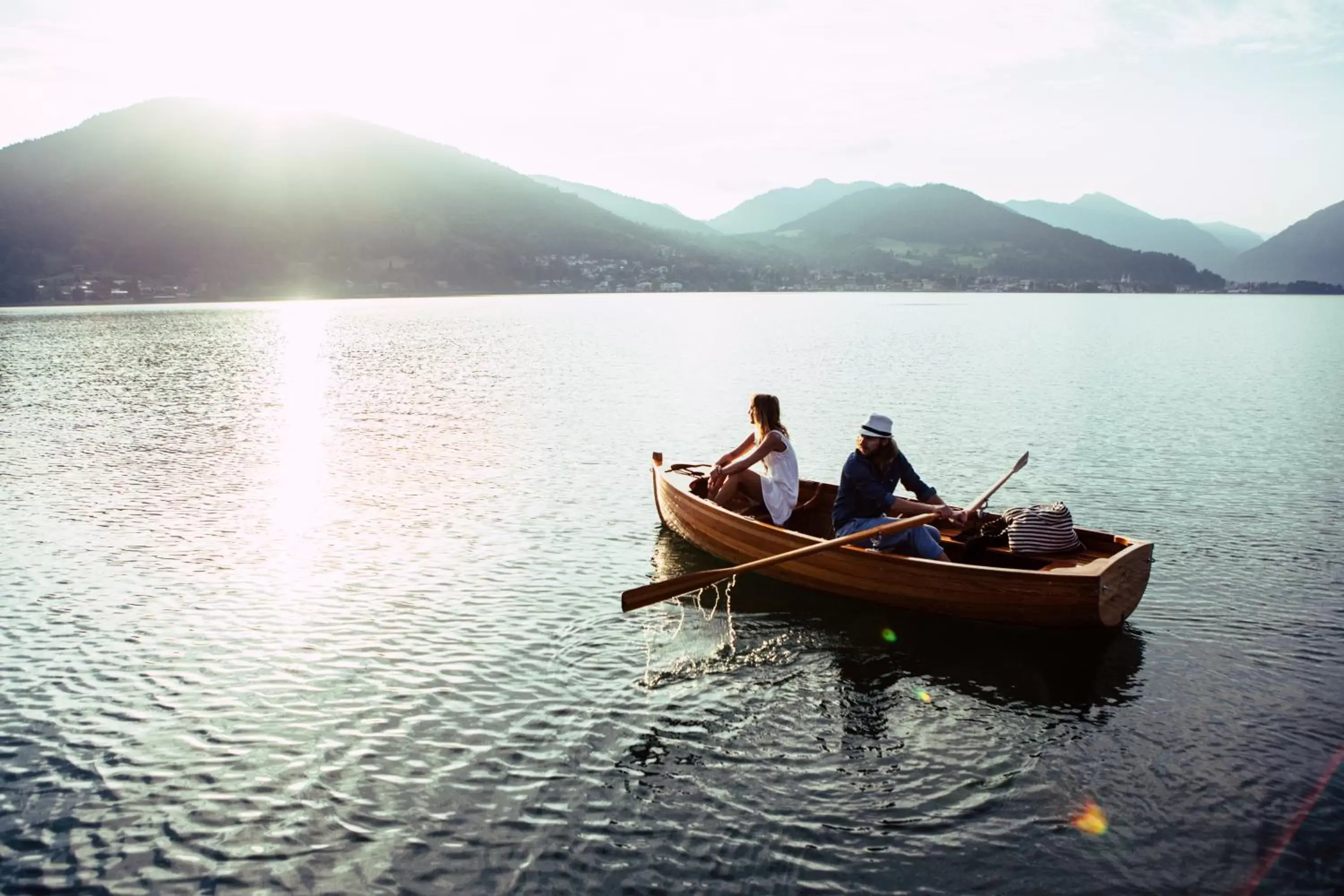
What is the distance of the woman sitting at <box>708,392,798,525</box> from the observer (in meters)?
15.4

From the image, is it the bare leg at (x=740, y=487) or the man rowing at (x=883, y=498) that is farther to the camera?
the bare leg at (x=740, y=487)

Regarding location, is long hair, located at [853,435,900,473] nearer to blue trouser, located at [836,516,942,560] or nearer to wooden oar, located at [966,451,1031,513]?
blue trouser, located at [836,516,942,560]

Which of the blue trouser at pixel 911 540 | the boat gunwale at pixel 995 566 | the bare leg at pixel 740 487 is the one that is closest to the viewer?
the boat gunwale at pixel 995 566

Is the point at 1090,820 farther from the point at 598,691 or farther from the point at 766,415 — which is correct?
the point at 766,415

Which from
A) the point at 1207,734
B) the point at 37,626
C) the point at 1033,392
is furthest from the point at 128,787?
the point at 1033,392

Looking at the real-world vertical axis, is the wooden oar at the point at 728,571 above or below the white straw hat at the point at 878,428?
below

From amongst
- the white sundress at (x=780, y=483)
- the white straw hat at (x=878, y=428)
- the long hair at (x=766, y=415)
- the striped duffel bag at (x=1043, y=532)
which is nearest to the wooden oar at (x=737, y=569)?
A: the striped duffel bag at (x=1043, y=532)

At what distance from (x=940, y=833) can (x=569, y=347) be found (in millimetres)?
67095

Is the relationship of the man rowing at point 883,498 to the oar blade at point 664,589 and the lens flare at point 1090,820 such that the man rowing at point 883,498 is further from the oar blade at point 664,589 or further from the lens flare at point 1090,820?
the lens flare at point 1090,820

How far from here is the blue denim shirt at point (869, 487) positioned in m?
13.4

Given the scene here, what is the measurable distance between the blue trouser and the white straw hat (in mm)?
1248

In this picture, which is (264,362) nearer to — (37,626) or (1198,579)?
(37,626)

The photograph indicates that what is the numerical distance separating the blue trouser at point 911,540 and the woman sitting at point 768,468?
7.28 ft

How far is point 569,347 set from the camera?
73.4 m
